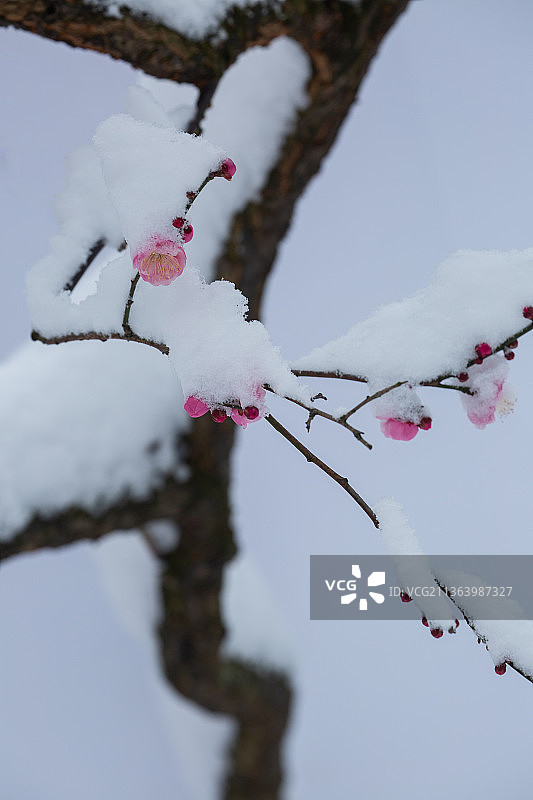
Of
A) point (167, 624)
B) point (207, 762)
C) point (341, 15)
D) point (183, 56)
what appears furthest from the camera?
point (207, 762)

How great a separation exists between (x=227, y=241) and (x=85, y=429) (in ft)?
1.25

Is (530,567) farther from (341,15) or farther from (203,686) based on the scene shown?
(341,15)

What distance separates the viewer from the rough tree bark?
2.40 ft

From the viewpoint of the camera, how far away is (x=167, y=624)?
4.52ft

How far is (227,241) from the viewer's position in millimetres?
1016

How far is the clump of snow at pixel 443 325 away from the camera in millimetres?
438

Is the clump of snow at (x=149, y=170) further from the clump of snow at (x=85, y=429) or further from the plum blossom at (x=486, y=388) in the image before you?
the clump of snow at (x=85, y=429)

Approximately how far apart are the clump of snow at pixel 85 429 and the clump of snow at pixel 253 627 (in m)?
0.58

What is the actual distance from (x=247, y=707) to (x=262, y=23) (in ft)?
4.83

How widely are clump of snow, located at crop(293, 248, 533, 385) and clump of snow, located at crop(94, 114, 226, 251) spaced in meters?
0.15

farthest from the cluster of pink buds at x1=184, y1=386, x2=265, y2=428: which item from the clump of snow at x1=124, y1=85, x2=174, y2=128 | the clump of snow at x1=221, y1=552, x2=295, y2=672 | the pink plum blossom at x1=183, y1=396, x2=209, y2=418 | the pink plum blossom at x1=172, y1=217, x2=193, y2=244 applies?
the clump of snow at x1=221, y1=552, x2=295, y2=672

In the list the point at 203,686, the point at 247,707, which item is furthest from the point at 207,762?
the point at 203,686

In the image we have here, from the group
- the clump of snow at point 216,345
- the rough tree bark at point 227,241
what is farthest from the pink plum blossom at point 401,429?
the rough tree bark at point 227,241

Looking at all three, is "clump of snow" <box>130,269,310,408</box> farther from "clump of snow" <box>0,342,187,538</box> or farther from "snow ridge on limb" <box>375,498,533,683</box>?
"clump of snow" <box>0,342,187,538</box>
